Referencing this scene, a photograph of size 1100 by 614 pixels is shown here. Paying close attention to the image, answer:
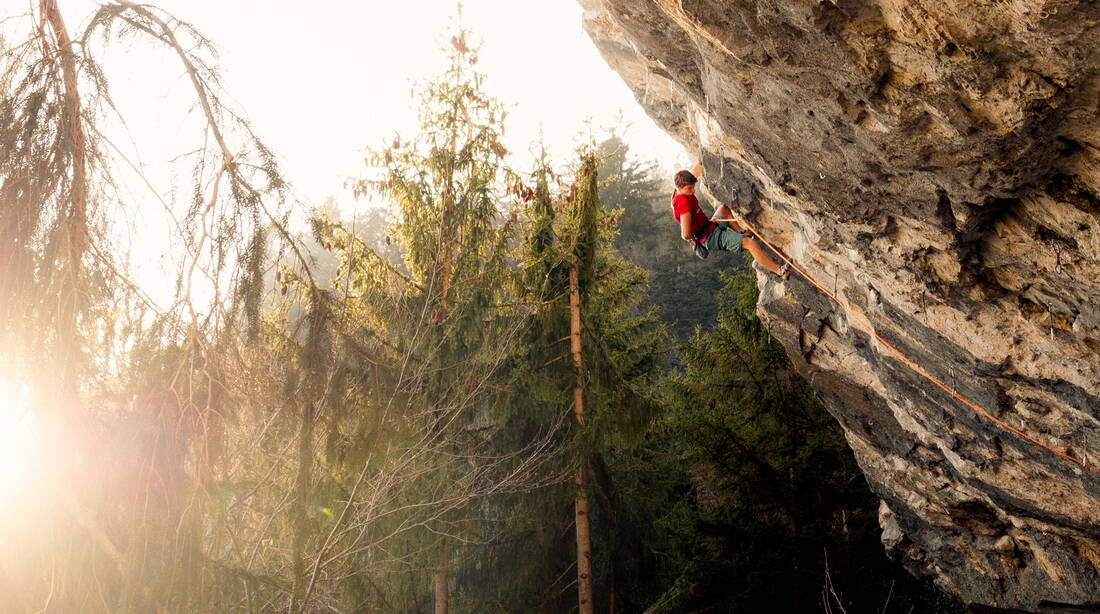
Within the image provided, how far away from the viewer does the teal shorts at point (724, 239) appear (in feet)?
22.4

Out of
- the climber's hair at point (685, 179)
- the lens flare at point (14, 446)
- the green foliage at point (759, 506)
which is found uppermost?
A: the climber's hair at point (685, 179)

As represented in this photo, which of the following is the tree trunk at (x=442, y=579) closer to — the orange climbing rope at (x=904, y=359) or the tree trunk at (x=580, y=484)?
the tree trunk at (x=580, y=484)

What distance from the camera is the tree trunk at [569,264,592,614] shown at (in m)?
10.1

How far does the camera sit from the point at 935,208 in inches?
186

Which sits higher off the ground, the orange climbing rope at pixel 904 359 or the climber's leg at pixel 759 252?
the climber's leg at pixel 759 252

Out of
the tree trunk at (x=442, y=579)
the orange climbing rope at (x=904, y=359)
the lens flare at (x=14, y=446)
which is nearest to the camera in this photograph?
the lens flare at (x=14, y=446)

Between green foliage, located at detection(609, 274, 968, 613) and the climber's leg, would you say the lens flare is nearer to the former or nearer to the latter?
the climber's leg

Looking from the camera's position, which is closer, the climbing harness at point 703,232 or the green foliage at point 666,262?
the climbing harness at point 703,232

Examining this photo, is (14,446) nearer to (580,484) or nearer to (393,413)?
(393,413)

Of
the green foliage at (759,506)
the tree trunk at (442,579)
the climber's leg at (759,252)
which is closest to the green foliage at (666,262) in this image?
the green foliage at (759,506)

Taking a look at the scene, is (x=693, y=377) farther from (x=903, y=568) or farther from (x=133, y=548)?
(x=133, y=548)

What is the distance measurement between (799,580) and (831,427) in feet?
7.69

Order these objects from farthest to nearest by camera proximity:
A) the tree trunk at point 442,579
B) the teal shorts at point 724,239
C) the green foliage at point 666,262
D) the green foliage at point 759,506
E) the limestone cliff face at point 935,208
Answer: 1. the green foliage at point 666,262
2. the tree trunk at point 442,579
3. the green foliage at point 759,506
4. the teal shorts at point 724,239
5. the limestone cliff face at point 935,208

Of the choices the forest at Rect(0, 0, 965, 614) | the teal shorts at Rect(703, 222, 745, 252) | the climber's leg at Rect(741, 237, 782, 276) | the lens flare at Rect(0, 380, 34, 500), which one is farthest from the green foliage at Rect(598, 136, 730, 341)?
the lens flare at Rect(0, 380, 34, 500)
